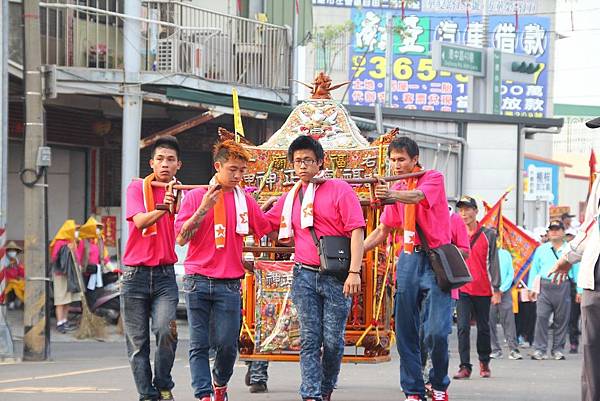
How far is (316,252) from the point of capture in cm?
1014

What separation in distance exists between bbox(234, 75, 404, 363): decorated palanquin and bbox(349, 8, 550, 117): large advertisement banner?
35188 millimetres

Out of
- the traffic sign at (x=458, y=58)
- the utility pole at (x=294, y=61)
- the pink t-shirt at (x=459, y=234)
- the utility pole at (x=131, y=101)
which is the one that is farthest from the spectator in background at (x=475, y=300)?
the traffic sign at (x=458, y=58)

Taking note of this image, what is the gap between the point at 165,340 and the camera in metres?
10.2

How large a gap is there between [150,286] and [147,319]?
0.27 meters

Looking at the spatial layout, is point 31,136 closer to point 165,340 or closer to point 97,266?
point 97,266

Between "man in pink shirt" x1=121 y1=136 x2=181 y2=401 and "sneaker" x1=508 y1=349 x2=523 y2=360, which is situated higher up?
"man in pink shirt" x1=121 y1=136 x2=181 y2=401

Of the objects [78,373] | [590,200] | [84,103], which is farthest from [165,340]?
[84,103]

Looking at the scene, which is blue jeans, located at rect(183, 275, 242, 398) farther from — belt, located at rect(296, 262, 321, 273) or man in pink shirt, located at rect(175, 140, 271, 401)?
belt, located at rect(296, 262, 321, 273)

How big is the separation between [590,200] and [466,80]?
4023 cm

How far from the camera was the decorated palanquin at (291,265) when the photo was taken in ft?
37.7

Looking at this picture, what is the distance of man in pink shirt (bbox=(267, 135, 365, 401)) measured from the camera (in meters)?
10.1

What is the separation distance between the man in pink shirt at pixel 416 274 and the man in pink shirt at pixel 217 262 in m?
1.29

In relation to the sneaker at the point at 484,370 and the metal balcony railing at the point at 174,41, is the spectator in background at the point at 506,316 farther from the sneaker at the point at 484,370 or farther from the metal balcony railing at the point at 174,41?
the metal balcony railing at the point at 174,41

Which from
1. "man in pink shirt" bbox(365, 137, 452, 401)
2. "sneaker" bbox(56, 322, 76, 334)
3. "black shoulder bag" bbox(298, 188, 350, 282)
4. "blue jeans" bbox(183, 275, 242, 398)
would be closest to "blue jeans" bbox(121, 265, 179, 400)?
"blue jeans" bbox(183, 275, 242, 398)
